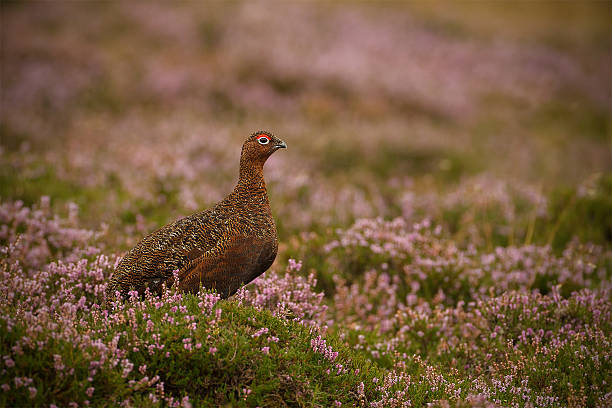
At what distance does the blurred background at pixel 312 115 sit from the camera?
7305 mm

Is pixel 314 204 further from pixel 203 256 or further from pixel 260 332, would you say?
pixel 260 332

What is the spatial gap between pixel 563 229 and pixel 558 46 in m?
16.4

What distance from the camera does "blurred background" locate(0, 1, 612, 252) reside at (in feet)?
24.0

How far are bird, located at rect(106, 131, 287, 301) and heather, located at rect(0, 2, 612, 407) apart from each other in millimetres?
139

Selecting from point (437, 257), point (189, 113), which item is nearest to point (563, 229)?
point (437, 257)

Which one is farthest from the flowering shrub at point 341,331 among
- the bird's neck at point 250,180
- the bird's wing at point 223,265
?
the bird's neck at point 250,180

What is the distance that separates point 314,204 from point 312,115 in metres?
5.64

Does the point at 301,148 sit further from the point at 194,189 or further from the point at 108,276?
the point at 108,276

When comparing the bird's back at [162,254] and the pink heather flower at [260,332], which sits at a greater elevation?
the bird's back at [162,254]

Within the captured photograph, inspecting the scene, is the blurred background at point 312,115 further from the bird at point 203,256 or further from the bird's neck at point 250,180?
the bird's neck at point 250,180

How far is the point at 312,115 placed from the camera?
12.6 m

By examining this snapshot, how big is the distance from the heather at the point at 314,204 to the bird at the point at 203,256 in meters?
0.14

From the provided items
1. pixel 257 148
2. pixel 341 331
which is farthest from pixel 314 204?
pixel 257 148

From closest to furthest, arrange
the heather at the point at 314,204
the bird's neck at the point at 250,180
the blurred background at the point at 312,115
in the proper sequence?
1. the heather at the point at 314,204
2. the bird's neck at the point at 250,180
3. the blurred background at the point at 312,115
